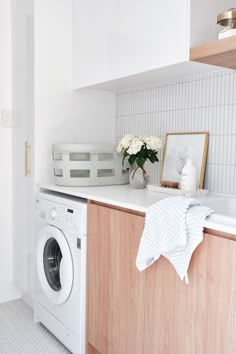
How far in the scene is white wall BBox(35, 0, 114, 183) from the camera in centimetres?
245

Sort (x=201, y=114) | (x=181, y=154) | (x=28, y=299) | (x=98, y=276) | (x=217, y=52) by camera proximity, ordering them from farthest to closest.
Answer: (x=28, y=299) → (x=181, y=154) → (x=201, y=114) → (x=98, y=276) → (x=217, y=52)

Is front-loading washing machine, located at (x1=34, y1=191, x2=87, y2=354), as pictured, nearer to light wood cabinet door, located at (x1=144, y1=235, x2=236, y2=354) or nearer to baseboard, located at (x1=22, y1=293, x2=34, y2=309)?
baseboard, located at (x1=22, y1=293, x2=34, y2=309)

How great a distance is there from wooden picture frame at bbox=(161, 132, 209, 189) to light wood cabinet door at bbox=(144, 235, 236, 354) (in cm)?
73

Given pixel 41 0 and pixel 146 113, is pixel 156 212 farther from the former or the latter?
pixel 41 0

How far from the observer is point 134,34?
198 cm

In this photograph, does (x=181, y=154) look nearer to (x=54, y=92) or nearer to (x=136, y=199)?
(x=136, y=199)

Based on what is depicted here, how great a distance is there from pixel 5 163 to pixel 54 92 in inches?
27.0

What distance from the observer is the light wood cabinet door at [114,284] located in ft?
5.35

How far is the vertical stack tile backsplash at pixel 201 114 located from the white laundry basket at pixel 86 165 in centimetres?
25

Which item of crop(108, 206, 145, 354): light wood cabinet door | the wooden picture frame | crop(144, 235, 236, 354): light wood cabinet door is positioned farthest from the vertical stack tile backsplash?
crop(144, 235, 236, 354): light wood cabinet door

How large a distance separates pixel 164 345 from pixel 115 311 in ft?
1.16

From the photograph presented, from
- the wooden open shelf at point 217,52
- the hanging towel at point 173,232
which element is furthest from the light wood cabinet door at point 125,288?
the wooden open shelf at point 217,52

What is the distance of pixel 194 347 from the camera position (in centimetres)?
134

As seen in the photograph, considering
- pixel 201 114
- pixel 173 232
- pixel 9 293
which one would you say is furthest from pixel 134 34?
pixel 9 293
